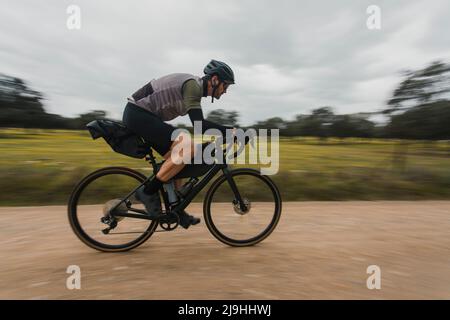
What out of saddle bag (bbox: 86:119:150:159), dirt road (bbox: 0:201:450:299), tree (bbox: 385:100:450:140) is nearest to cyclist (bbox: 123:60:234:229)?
saddle bag (bbox: 86:119:150:159)

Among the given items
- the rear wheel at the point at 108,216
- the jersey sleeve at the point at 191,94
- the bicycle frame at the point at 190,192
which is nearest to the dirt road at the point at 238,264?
the rear wheel at the point at 108,216

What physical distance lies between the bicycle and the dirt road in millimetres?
220

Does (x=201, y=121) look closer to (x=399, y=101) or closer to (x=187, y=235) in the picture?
(x=187, y=235)

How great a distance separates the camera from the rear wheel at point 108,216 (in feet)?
13.3

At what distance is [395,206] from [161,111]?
6519mm

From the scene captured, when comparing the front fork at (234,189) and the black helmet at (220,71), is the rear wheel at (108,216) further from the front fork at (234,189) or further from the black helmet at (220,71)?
the black helmet at (220,71)

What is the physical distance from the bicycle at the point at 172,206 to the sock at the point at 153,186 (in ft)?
0.23

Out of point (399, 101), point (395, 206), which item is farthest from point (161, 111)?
point (399, 101)

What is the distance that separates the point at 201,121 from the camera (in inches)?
151

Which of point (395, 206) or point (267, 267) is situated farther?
point (395, 206)

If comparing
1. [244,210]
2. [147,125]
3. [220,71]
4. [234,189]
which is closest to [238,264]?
[244,210]

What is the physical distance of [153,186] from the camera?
4121 mm

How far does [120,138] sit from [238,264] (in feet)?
6.53

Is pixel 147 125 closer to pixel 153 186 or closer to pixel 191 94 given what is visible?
pixel 191 94
